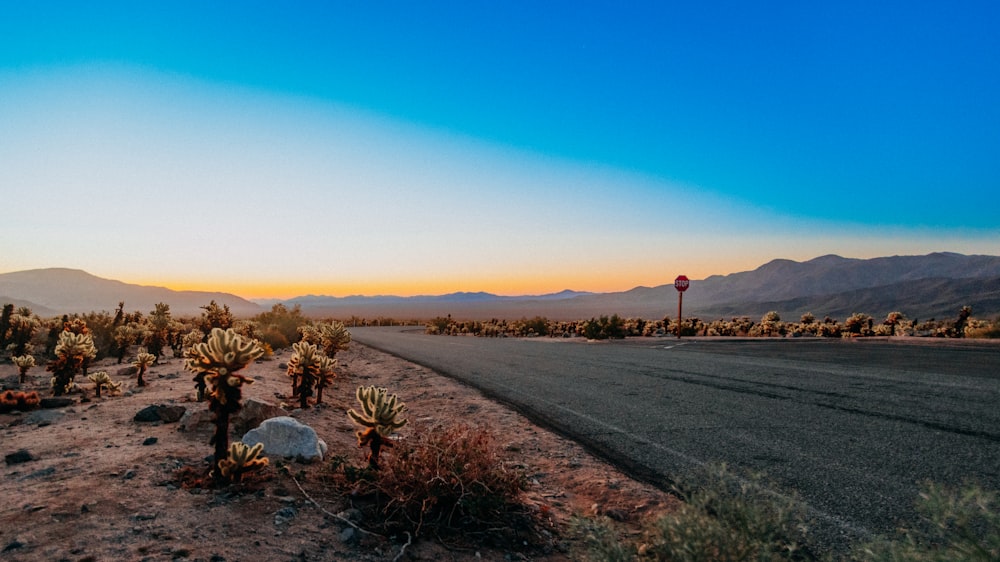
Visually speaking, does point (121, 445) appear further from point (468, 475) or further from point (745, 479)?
point (745, 479)

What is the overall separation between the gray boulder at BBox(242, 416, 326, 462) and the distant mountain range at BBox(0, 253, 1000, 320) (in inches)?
2701

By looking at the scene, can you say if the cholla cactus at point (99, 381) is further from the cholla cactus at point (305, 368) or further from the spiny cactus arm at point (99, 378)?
the cholla cactus at point (305, 368)

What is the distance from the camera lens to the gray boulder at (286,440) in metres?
5.20

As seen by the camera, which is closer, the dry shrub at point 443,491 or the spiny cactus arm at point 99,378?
the dry shrub at point 443,491

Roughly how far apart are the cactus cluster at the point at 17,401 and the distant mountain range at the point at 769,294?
67452mm

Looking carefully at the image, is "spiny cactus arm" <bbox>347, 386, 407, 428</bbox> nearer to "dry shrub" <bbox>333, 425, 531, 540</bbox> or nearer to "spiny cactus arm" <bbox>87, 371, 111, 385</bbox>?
"dry shrub" <bbox>333, 425, 531, 540</bbox>

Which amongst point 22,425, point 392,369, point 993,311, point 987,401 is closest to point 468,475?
point 22,425

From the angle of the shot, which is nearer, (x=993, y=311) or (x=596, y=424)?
(x=596, y=424)

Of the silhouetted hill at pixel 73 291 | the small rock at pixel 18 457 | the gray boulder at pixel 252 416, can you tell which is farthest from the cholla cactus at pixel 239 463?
the silhouetted hill at pixel 73 291

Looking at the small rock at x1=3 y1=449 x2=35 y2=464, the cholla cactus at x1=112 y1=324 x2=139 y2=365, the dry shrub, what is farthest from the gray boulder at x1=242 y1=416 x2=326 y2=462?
the cholla cactus at x1=112 y1=324 x2=139 y2=365

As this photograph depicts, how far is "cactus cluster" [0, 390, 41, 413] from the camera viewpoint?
723 centimetres

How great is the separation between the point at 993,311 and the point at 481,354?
63122 millimetres

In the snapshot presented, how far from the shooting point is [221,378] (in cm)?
449

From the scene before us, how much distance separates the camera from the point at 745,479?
4793mm
